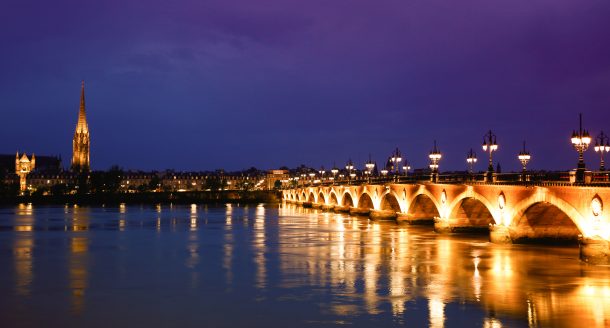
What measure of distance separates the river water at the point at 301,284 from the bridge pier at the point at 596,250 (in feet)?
1.63

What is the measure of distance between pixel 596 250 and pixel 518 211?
31.9ft

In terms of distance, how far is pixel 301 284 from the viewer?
34.8m

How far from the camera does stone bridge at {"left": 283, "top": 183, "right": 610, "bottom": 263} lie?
35.9 metres

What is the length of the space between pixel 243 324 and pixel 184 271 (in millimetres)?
14668

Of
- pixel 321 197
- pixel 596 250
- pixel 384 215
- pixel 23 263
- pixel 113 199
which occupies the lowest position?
pixel 23 263

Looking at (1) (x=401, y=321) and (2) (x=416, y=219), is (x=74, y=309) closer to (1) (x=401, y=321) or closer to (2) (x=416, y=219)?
(1) (x=401, y=321)

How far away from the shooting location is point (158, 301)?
99.6 ft

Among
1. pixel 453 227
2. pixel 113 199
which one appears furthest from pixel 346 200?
pixel 113 199

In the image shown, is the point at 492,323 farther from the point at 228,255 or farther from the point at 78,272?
the point at 228,255

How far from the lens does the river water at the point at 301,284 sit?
26.7 meters

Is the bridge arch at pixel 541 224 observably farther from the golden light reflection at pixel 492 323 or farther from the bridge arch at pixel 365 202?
the bridge arch at pixel 365 202

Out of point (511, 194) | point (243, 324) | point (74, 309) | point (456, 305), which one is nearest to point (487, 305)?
point (456, 305)

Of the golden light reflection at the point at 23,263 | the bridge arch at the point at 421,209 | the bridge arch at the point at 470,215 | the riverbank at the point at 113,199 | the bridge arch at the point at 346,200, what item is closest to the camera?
the golden light reflection at the point at 23,263

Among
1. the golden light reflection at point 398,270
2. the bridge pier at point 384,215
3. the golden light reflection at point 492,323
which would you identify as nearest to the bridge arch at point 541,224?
the golden light reflection at point 398,270
